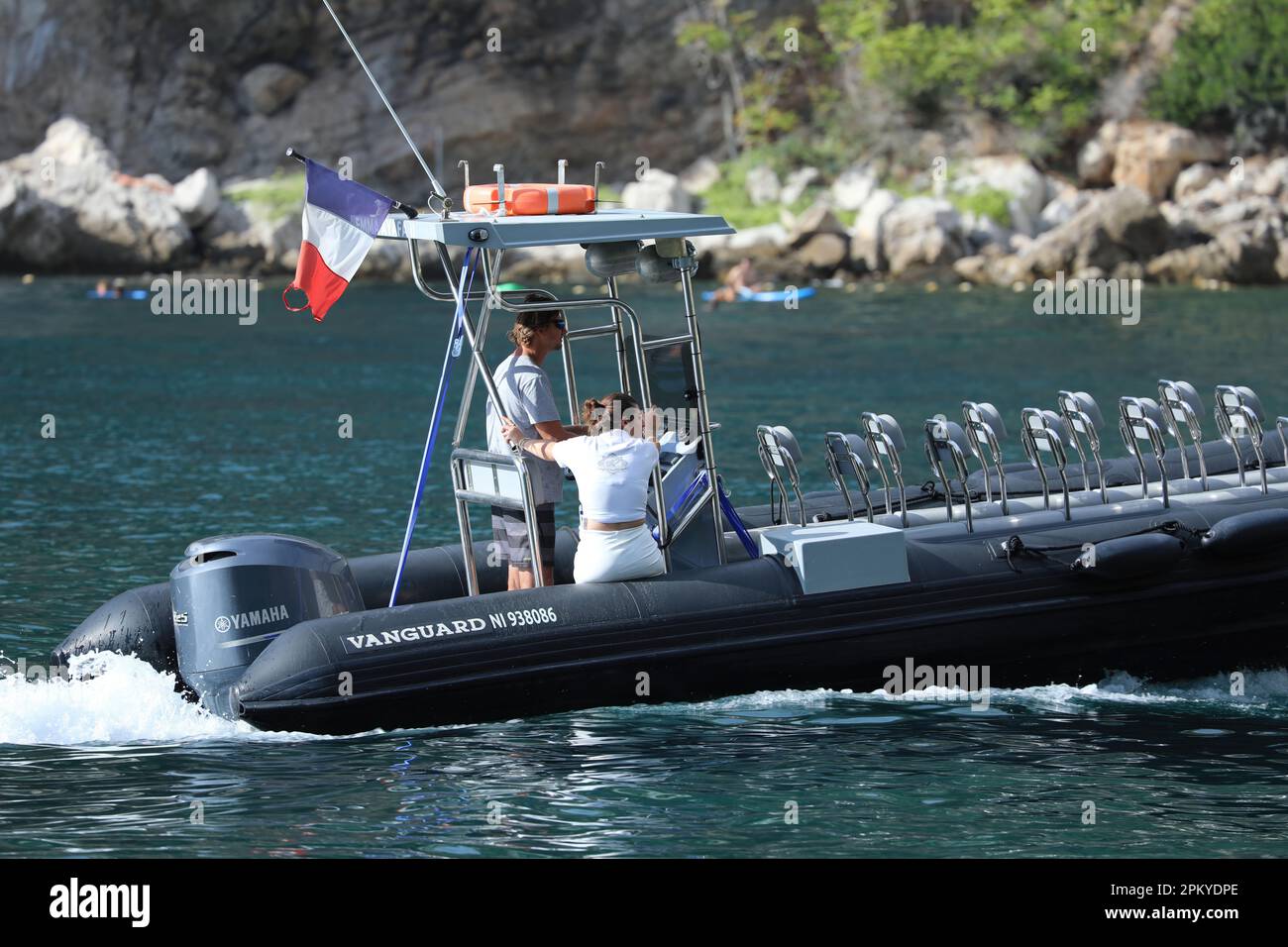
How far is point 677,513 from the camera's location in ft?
30.3

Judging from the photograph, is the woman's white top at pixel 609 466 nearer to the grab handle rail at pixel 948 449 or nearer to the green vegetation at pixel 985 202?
the grab handle rail at pixel 948 449

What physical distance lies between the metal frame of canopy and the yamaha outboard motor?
85 centimetres

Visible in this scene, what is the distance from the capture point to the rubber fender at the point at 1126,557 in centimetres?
926

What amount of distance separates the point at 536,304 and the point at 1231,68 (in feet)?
133

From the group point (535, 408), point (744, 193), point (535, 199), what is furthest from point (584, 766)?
point (744, 193)

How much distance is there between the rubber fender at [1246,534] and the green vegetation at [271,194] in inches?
1487

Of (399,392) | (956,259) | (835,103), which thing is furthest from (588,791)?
(835,103)

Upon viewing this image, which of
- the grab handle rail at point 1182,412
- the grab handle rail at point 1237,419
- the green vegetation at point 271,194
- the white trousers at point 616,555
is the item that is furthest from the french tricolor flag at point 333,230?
the green vegetation at point 271,194

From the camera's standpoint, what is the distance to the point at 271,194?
47000mm

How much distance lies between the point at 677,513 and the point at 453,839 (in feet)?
7.89

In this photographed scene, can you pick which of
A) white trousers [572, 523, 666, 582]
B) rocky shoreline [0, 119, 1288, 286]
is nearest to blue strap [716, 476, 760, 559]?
white trousers [572, 523, 666, 582]

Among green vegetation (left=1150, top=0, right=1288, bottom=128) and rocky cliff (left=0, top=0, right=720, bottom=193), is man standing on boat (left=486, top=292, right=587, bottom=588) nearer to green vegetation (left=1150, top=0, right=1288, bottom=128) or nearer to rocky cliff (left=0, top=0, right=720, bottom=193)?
green vegetation (left=1150, top=0, right=1288, bottom=128)

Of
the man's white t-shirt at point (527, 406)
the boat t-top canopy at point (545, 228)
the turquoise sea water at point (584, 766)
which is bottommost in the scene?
the turquoise sea water at point (584, 766)
